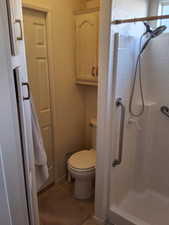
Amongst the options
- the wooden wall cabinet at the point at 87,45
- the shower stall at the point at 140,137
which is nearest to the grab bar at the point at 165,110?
the shower stall at the point at 140,137

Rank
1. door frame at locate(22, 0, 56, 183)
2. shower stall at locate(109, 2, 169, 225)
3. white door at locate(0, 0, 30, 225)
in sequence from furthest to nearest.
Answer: door frame at locate(22, 0, 56, 183) < shower stall at locate(109, 2, 169, 225) < white door at locate(0, 0, 30, 225)

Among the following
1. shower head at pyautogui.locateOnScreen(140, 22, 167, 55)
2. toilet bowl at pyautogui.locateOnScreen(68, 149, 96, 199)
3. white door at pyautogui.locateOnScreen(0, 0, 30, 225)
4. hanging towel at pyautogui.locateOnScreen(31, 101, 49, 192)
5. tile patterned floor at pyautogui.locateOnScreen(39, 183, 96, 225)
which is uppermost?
shower head at pyautogui.locateOnScreen(140, 22, 167, 55)

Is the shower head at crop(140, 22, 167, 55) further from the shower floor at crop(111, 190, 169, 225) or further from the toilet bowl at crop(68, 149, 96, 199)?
the shower floor at crop(111, 190, 169, 225)

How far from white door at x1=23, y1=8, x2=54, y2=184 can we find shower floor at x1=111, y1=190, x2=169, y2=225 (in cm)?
108

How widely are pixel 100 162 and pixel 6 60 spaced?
1.37 metres

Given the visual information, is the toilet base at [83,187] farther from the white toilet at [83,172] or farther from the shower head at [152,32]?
the shower head at [152,32]

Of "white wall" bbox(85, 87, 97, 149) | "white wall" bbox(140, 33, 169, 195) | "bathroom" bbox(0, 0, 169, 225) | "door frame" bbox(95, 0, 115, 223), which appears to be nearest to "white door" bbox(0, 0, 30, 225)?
"bathroom" bbox(0, 0, 169, 225)

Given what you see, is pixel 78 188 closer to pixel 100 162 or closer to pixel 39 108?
pixel 100 162

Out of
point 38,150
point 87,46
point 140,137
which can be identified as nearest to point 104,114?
point 38,150

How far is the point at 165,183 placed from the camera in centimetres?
217

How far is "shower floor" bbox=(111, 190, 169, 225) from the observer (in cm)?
181

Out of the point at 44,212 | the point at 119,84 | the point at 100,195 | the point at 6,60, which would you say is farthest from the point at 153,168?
the point at 6,60

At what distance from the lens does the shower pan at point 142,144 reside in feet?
5.77

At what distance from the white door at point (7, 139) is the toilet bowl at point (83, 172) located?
4.65 feet
